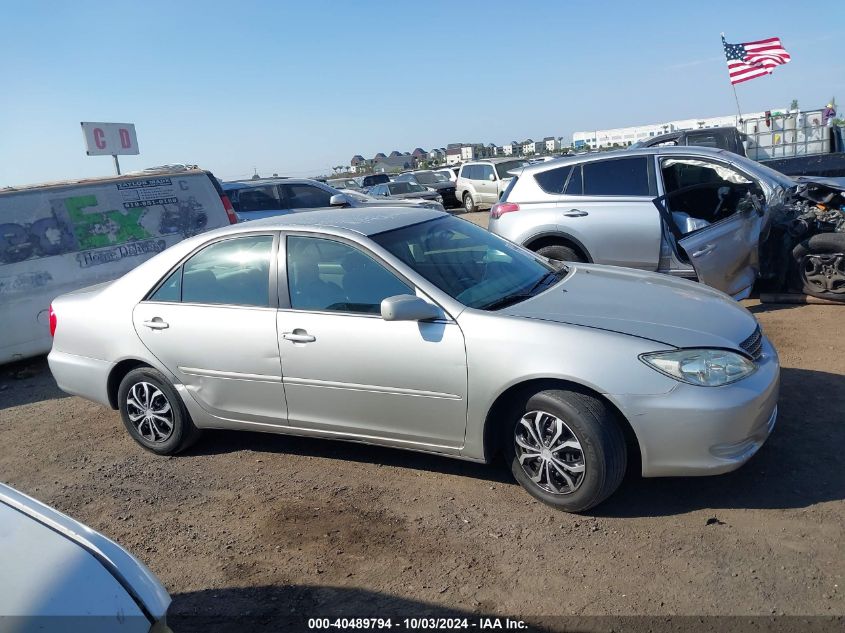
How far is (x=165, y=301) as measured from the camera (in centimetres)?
482

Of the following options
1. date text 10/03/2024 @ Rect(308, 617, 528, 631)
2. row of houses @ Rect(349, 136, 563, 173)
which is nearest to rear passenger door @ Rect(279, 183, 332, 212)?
date text 10/03/2024 @ Rect(308, 617, 528, 631)

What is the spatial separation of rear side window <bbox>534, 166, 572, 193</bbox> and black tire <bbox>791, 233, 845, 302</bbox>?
2.48 metres

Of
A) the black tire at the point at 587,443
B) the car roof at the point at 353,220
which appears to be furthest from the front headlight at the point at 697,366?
the car roof at the point at 353,220

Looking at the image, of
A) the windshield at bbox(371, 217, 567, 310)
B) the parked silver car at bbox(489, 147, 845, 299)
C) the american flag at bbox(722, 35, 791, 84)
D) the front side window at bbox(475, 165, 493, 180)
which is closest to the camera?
the windshield at bbox(371, 217, 567, 310)

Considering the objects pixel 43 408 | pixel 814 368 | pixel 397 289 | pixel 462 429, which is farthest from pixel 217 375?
pixel 814 368

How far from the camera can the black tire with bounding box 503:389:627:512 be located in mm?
3541

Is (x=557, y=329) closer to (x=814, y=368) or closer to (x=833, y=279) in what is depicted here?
(x=814, y=368)

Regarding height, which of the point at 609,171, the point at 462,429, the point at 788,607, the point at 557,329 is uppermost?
the point at 609,171

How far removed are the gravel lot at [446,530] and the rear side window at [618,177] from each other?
3.00m

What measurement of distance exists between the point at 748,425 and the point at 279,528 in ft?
8.33

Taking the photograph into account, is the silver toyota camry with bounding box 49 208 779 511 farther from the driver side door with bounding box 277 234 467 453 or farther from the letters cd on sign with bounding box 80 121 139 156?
the letters cd on sign with bounding box 80 121 139 156

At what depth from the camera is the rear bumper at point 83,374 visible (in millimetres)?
5086

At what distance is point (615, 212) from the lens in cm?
748

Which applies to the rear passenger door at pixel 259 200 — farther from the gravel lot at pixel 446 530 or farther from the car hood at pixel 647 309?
the car hood at pixel 647 309
